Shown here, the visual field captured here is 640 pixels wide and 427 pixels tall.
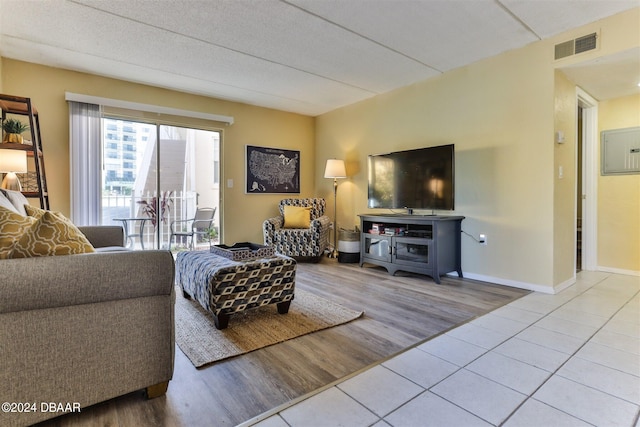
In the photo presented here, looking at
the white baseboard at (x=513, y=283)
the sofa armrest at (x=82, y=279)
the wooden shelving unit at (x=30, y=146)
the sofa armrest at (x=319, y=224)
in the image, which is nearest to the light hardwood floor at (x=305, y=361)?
the white baseboard at (x=513, y=283)

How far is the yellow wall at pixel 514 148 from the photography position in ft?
9.39

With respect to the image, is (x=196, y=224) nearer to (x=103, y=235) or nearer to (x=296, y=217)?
(x=296, y=217)

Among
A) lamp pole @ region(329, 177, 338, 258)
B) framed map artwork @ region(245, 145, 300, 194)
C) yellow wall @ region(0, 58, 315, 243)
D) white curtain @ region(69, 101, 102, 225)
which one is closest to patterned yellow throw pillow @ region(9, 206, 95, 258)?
white curtain @ region(69, 101, 102, 225)

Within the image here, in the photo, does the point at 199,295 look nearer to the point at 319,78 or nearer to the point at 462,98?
the point at 319,78

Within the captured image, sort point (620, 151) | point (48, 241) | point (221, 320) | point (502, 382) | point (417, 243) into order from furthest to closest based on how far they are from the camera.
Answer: point (620, 151)
point (417, 243)
point (221, 320)
point (502, 382)
point (48, 241)

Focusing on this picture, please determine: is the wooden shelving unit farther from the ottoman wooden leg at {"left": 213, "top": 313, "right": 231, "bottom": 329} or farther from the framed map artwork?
the framed map artwork

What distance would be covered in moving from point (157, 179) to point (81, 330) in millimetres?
3472

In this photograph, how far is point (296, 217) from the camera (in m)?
4.64

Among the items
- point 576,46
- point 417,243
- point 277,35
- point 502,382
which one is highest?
point 277,35

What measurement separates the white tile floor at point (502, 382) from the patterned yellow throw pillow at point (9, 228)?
118 centimetres

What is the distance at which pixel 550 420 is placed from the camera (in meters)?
1.22

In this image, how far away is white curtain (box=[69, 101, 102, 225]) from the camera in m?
3.56

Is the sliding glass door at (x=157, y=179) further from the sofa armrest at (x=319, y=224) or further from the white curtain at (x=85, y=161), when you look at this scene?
the sofa armrest at (x=319, y=224)

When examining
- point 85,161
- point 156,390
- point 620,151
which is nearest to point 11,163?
point 85,161
